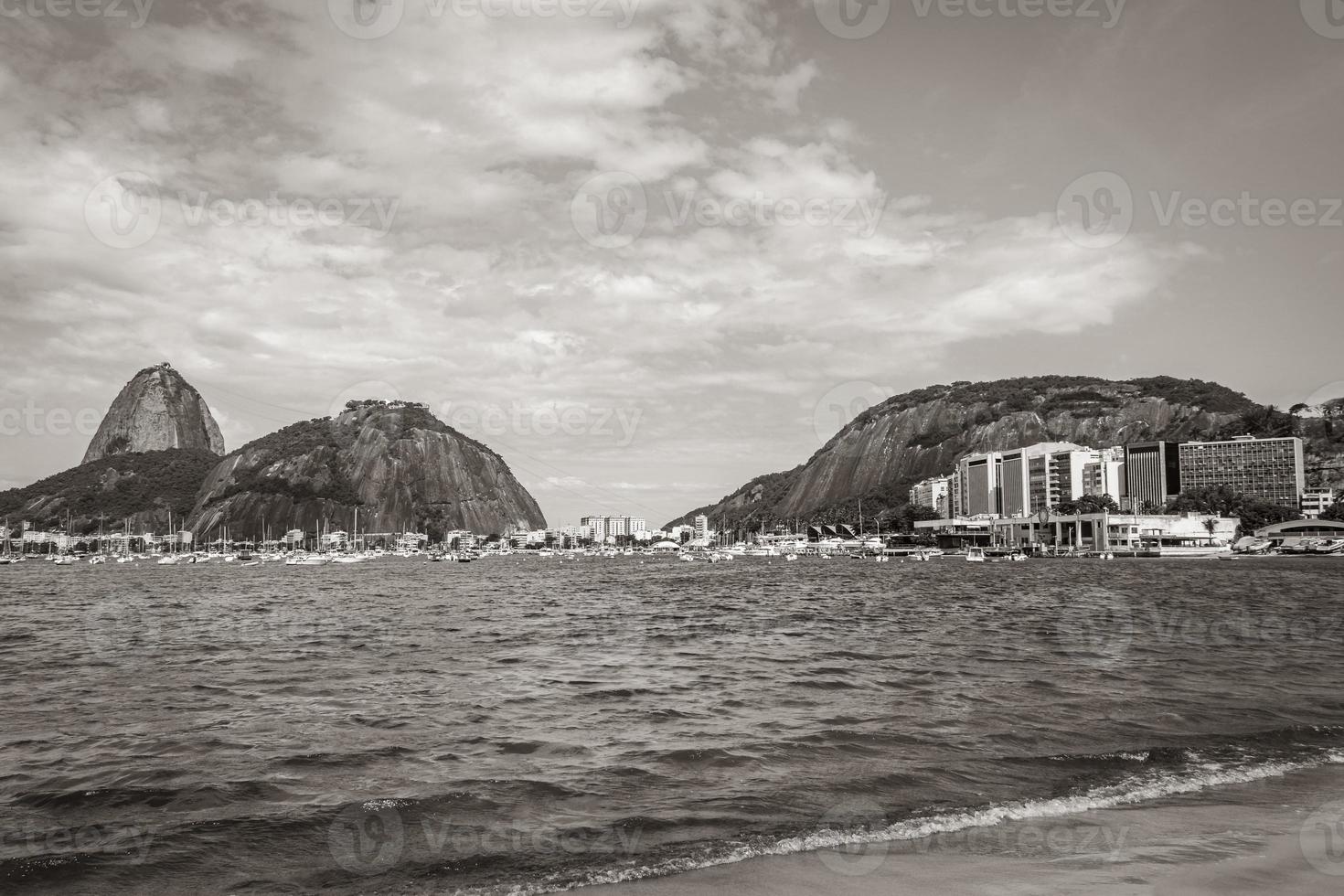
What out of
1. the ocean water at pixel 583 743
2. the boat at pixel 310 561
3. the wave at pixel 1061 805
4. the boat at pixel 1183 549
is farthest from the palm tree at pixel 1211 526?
the wave at pixel 1061 805

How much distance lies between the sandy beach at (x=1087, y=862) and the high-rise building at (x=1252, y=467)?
20575cm

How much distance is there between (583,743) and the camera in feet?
41.4

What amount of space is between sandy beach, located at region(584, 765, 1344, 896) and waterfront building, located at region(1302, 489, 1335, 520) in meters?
212

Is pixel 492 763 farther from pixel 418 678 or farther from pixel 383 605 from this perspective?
pixel 383 605

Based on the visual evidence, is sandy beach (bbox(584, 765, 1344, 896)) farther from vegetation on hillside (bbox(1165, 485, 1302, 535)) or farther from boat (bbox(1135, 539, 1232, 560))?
vegetation on hillside (bbox(1165, 485, 1302, 535))

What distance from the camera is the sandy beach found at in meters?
6.96

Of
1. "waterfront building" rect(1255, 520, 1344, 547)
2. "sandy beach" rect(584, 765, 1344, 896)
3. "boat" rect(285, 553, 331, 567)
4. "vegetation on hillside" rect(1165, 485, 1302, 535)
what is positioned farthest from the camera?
"vegetation on hillside" rect(1165, 485, 1302, 535)

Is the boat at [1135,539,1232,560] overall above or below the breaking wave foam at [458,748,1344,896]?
below

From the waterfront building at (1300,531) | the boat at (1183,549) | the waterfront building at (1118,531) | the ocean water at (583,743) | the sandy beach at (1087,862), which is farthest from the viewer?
the waterfront building at (1118,531)

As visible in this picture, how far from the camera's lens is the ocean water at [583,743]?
830cm

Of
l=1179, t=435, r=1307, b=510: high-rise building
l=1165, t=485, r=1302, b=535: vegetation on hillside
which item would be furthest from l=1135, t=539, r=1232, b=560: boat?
l=1179, t=435, r=1307, b=510: high-rise building

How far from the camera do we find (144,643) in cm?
2727

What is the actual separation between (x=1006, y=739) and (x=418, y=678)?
41.3ft

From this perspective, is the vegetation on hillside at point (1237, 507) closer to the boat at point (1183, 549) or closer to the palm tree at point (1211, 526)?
the palm tree at point (1211, 526)
